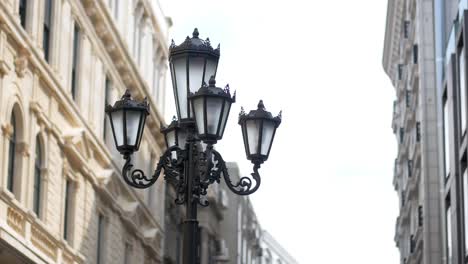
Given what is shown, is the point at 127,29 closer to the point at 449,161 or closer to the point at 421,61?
the point at 449,161

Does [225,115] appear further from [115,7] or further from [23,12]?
[115,7]

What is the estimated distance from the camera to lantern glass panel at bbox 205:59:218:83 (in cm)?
1603

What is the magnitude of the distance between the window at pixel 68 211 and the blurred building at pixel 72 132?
0.08 feet

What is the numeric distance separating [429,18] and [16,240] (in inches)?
1180

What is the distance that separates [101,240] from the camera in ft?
129

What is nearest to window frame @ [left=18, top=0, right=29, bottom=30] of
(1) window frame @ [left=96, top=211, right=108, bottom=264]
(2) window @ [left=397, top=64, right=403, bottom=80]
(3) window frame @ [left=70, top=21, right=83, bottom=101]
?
(3) window frame @ [left=70, top=21, right=83, bottom=101]

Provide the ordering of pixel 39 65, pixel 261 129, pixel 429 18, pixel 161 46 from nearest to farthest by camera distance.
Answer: pixel 261 129 < pixel 39 65 < pixel 161 46 < pixel 429 18

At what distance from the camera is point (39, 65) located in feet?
100

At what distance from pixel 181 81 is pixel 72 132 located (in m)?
18.6

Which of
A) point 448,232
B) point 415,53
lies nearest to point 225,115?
point 448,232

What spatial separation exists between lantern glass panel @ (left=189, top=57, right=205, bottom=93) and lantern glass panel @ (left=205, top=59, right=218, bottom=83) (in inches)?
2.3

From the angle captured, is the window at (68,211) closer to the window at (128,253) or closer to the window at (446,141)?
the window at (128,253)

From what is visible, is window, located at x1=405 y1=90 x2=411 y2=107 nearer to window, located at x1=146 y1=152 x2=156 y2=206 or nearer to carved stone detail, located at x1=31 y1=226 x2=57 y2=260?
window, located at x1=146 y1=152 x2=156 y2=206

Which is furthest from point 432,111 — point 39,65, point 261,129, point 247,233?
point 261,129
